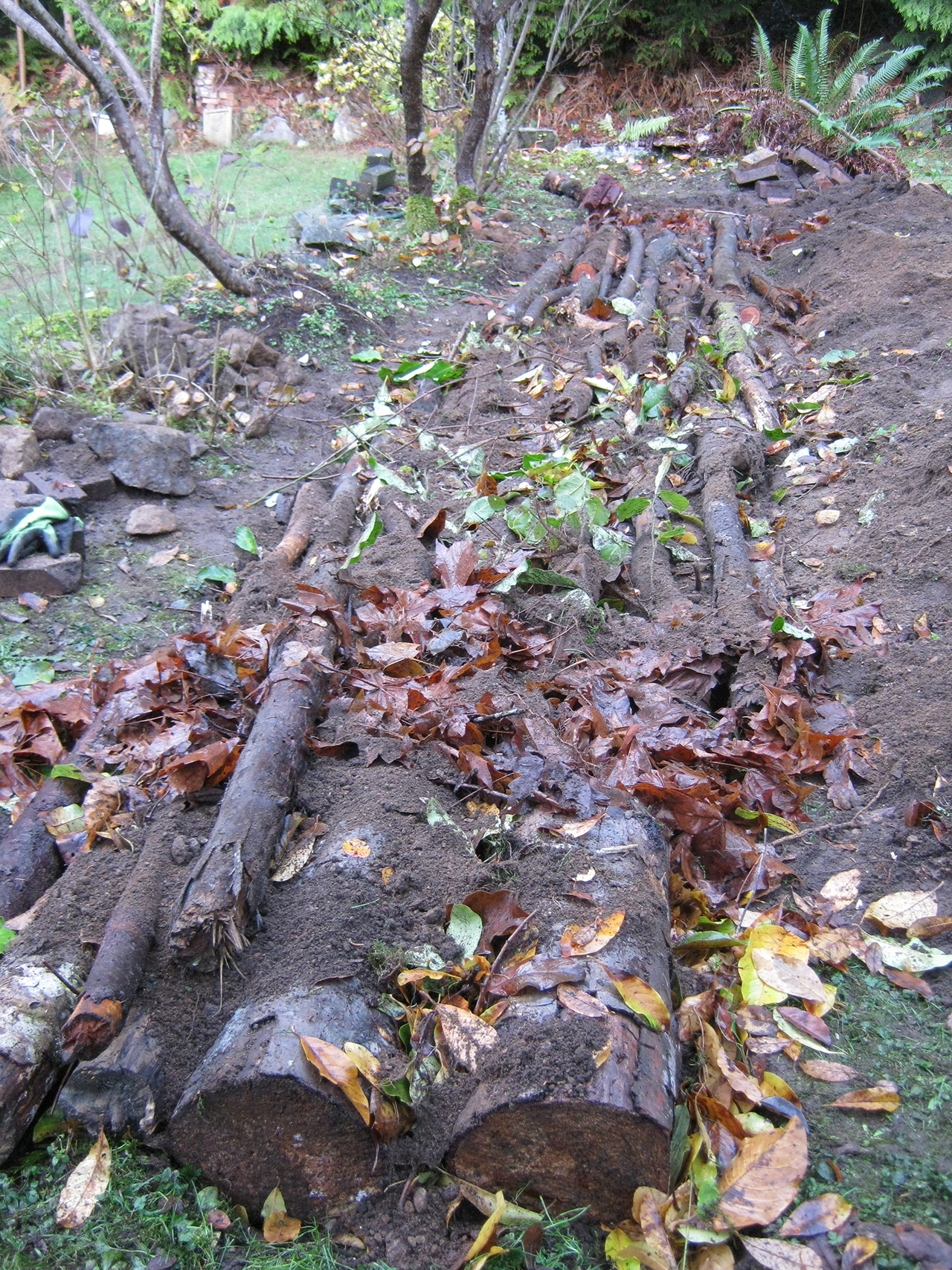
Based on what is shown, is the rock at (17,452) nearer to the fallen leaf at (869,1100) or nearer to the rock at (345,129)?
the fallen leaf at (869,1100)

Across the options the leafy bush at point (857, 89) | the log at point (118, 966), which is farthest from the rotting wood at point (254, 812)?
the leafy bush at point (857, 89)

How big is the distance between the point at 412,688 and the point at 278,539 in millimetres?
1850

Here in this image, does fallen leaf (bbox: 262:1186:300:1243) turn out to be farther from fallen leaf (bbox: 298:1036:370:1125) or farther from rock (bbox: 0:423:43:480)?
rock (bbox: 0:423:43:480)

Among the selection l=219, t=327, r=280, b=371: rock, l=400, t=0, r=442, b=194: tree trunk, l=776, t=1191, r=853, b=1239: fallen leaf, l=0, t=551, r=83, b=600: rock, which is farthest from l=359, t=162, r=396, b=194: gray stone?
l=776, t=1191, r=853, b=1239: fallen leaf

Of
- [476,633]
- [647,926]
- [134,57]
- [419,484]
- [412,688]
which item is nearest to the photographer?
[647,926]

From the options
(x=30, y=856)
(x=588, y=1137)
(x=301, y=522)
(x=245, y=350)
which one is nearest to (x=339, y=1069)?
(x=588, y=1137)

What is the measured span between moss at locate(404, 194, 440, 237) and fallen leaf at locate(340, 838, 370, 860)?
675 cm

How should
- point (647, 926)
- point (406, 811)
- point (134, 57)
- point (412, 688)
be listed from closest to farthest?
point (647, 926) < point (406, 811) < point (412, 688) < point (134, 57)

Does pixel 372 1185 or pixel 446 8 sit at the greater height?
pixel 446 8

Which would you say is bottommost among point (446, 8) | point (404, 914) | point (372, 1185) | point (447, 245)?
point (372, 1185)

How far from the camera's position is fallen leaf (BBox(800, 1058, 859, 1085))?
5.45 feet

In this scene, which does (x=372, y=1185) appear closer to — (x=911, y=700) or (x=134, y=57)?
(x=911, y=700)

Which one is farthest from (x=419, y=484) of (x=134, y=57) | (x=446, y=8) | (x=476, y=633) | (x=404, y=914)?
(x=134, y=57)

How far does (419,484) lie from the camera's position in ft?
12.6
